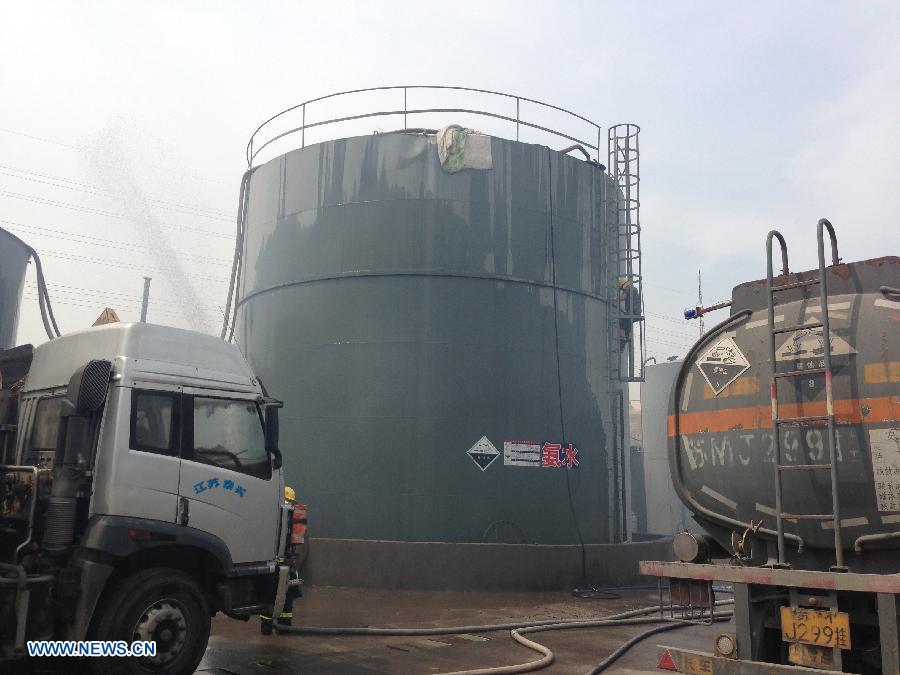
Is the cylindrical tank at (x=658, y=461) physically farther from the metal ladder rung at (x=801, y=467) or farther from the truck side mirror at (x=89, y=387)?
the truck side mirror at (x=89, y=387)

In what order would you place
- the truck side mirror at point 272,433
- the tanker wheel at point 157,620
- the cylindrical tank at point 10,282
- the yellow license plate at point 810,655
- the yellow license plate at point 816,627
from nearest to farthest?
the yellow license plate at point 816,627, the yellow license plate at point 810,655, the tanker wheel at point 157,620, the truck side mirror at point 272,433, the cylindrical tank at point 10,282

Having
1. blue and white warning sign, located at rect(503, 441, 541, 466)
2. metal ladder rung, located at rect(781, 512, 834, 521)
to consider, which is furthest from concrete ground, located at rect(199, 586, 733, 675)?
metal ladder rung, located at rect(781, 512, 834, 521)

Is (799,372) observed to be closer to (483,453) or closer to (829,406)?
(829,406)

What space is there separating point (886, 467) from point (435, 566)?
9401mm

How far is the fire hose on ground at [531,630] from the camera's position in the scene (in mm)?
8109

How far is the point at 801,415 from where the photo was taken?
615cm

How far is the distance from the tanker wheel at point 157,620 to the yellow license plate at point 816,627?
199 inches

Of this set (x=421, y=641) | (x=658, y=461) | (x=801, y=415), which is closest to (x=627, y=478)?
(x=421, y=641)

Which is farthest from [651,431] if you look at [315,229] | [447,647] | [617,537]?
[447,647]

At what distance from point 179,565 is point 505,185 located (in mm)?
10566

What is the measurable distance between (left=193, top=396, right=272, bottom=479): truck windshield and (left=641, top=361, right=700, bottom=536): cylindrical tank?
2112 centimetres

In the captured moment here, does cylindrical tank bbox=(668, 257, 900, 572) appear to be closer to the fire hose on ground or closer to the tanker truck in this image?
the tanker truck

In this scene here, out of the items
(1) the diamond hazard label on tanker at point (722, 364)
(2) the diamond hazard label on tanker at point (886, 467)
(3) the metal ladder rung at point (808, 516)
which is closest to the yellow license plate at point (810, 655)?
(3) the metal ladder rung at point (808, 516)

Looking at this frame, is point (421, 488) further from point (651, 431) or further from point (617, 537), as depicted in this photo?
point (651, 431)
